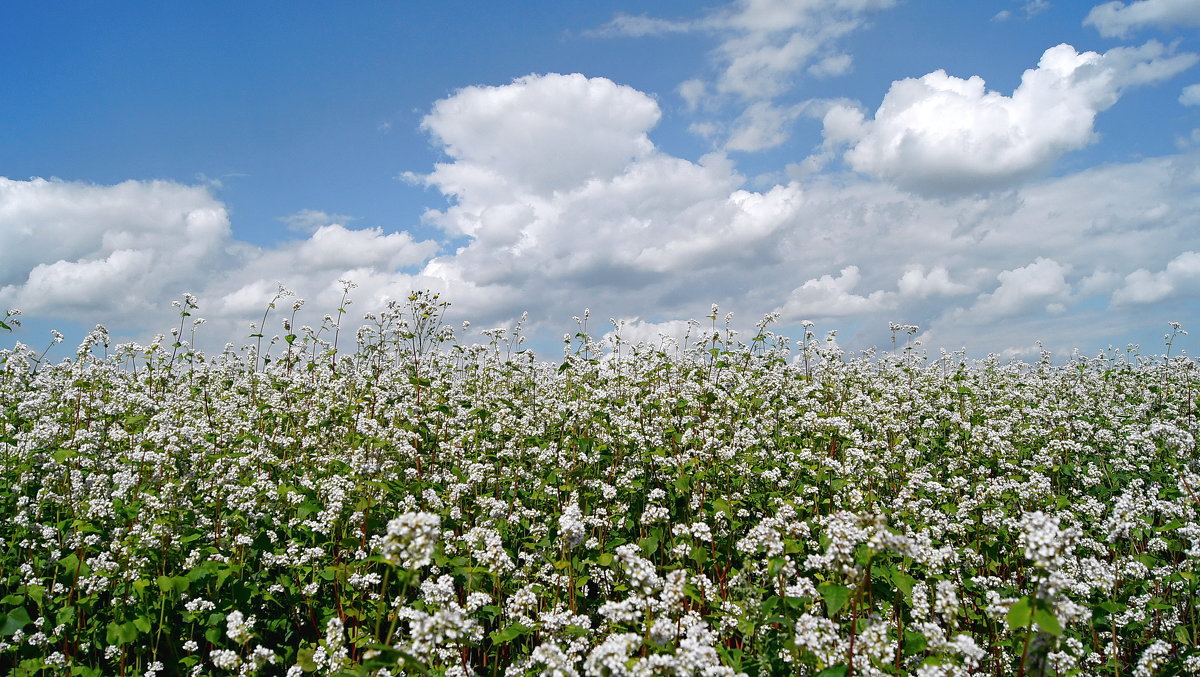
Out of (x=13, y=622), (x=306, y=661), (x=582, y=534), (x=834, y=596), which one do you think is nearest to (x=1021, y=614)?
(x=834, y=596)

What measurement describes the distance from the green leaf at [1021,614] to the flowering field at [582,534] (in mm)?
16

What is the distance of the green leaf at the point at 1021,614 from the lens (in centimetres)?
339

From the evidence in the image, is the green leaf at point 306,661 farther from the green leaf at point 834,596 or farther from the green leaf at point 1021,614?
the green leaf at point 1021,614

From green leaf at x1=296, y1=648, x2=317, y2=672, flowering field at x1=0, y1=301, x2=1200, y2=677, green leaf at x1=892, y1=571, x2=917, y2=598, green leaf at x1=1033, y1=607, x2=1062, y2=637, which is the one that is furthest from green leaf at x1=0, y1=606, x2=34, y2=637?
green leaf at x1=1033, y1=607, x2=1062, y2=637

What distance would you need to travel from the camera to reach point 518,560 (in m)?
7.85

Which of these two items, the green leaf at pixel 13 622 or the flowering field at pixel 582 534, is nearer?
the flowering field at pixel 582 534

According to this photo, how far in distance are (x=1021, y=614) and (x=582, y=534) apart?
3.30 metres

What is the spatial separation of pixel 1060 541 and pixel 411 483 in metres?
7.47

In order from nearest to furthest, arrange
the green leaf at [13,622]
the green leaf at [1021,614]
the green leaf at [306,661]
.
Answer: the green leaf at [1021,614]
the green leaf at [306,661]
the green leaf at [13,622]

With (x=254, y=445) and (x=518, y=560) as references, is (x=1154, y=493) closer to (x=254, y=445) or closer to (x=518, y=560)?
(x=518, y=560)

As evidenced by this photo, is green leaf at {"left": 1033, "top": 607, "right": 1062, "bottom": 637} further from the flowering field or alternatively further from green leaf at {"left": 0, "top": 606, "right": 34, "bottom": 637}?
green leaf at {"left": 0, "top": 606, "right": 34, "bottom": 637}

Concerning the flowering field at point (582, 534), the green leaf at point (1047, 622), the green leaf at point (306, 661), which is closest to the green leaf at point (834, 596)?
the flowering field at point (582, 534)

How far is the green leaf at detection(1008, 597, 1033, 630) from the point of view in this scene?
339 cm

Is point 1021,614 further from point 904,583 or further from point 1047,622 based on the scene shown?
point 904,583
